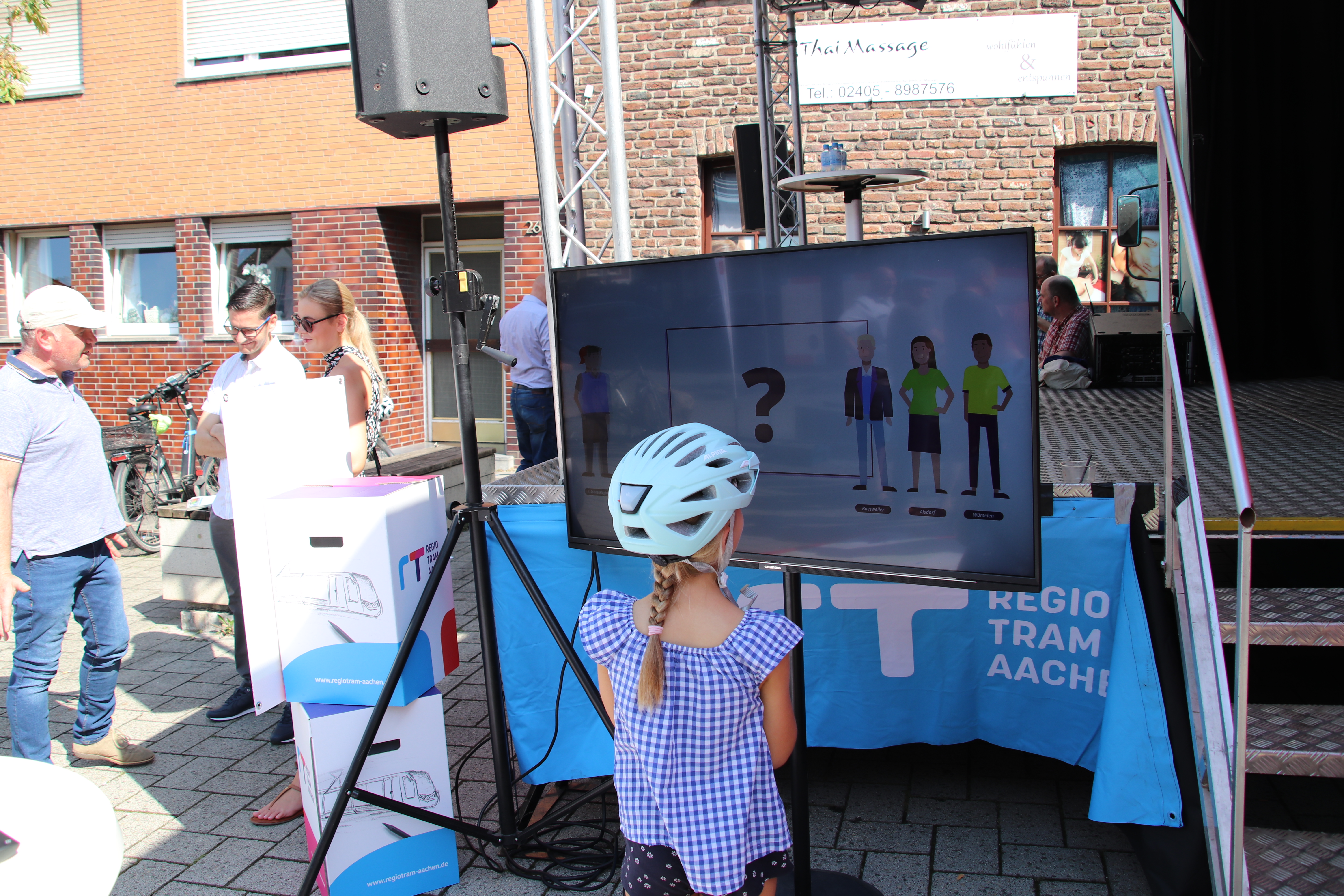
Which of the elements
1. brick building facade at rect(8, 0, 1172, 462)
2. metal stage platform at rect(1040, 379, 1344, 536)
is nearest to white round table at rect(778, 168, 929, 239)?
metal stage platform at rect(1040, 379, 1344, 536)

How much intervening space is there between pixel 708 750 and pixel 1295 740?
6.16ft

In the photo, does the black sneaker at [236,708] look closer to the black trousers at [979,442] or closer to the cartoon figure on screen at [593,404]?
the cartoon figure on screen at [593,404]

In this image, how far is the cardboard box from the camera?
2.81 meters

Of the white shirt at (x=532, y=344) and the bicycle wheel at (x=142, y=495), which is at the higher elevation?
the white shirt at (x=532, y=344)

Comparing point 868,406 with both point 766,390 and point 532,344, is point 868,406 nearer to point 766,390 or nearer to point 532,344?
point 766,390

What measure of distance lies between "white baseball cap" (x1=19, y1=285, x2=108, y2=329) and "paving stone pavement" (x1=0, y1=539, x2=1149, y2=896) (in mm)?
1783

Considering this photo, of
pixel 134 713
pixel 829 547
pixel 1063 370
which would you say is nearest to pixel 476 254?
pixel 1063 370

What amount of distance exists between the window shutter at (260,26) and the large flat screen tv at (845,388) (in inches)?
371

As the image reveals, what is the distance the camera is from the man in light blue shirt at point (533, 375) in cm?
711

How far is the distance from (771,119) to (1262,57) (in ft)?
13.6

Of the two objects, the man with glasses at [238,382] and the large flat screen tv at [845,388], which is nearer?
the large flat screen tv at [845,388]

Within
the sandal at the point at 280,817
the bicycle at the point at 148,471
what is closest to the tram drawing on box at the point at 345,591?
the sandal at the point at 280,817

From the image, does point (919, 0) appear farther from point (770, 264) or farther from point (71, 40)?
point (71, 40)

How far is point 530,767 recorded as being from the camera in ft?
10.7
